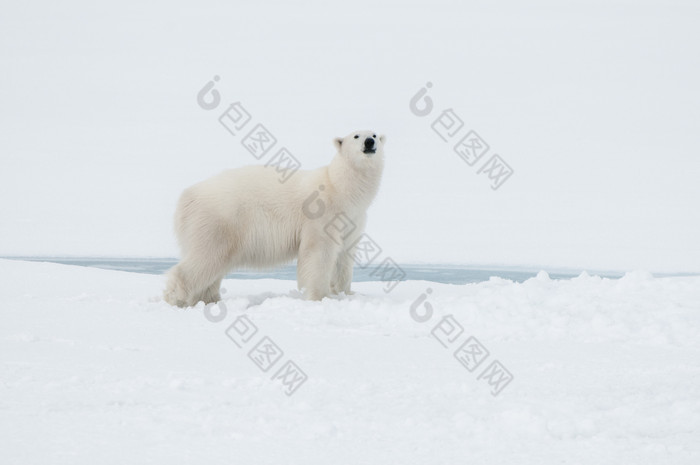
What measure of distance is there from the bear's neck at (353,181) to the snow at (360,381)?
0.90 m

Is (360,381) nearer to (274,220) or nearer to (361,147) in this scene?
(274,220)

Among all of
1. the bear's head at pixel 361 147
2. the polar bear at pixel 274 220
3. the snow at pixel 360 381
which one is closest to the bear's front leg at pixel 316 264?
the polar bear at pixel 274 220

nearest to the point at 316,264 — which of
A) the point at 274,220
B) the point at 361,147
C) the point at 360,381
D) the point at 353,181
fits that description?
the point at 274,220

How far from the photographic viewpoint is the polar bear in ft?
18.2

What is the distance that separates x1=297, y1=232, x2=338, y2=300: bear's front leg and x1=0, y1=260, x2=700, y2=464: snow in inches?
10.2

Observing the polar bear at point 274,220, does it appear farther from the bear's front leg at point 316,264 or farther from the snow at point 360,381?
A: the snow at point 360,381

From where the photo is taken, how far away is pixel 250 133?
5.91 m

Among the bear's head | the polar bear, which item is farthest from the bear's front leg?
the bear's head

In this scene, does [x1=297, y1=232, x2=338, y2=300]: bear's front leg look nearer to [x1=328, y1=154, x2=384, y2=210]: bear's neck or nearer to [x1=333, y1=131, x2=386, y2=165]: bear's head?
[x1=328, y1=154, x2=384, y2=210]: bear's neck

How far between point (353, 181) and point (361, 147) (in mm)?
283

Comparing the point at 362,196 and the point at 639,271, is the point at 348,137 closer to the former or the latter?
the point at 362,196

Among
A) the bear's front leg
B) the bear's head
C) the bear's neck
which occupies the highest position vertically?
the bear's head

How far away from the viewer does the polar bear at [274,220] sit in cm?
556

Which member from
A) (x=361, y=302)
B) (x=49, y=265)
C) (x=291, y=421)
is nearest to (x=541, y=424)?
(x=291, y=421)
